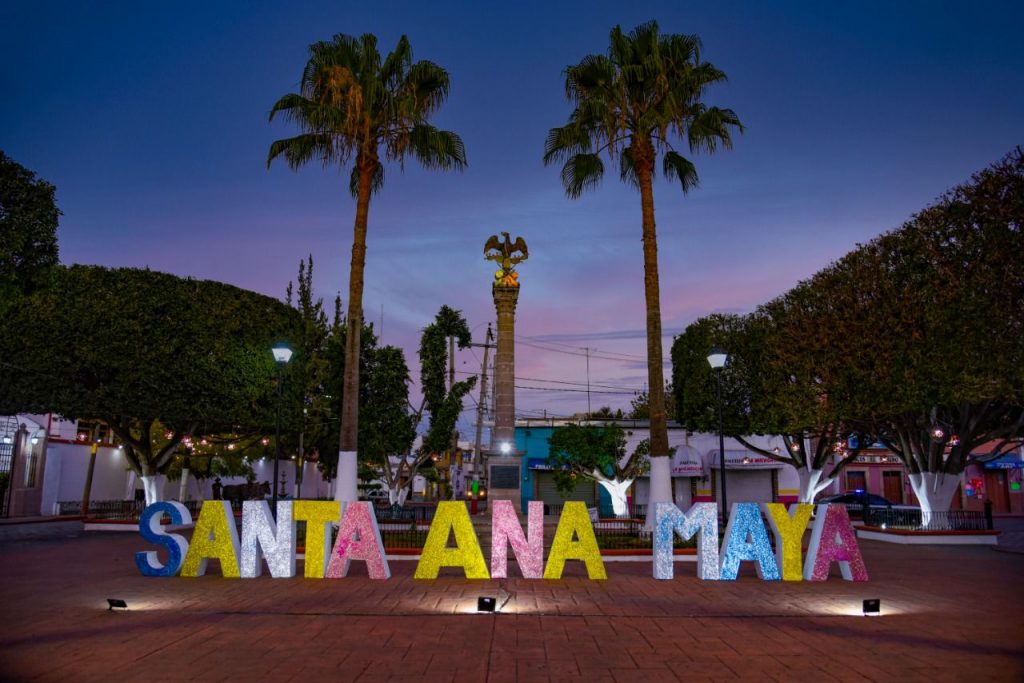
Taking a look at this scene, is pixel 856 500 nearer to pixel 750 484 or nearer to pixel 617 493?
pixel 750 484

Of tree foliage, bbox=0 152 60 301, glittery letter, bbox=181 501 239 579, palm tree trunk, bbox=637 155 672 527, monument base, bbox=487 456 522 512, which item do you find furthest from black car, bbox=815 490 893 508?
tree foliage, bbox=0 152 60 301

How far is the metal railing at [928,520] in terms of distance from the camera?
24969 mm

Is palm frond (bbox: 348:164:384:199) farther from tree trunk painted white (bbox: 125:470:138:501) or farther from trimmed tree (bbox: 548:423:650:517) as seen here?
tree trunk painted white (bbox: 125:470:138:501)

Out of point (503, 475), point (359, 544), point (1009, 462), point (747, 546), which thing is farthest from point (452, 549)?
point (1009, 462)

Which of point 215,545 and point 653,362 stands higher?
point 653,362

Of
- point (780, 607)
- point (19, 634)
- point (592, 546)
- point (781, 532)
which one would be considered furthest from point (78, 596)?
point (781, 532)

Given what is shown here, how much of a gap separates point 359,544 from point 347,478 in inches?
247

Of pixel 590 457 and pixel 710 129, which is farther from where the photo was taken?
pixel 590 457

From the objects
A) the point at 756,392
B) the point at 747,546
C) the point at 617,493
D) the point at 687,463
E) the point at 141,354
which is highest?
the point at 141,354

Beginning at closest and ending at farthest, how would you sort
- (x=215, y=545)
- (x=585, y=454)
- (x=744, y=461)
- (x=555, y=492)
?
(x=215, y=545)
(x=585, y=454)
(x=744, y=461)
(x=555, y=492)

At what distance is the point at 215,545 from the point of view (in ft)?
46.2

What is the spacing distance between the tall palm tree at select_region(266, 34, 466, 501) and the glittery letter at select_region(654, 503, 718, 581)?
9.83m

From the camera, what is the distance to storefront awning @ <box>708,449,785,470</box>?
136 feet

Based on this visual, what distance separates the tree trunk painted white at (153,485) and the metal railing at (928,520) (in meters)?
27.2
